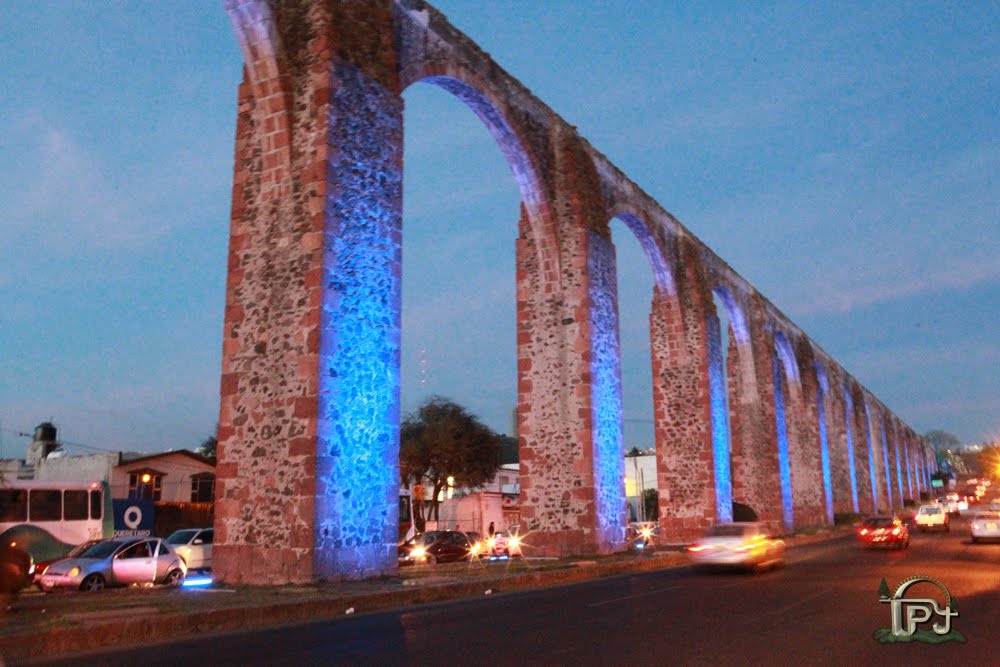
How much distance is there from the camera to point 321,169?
41.5ft

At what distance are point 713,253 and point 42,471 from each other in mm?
30528

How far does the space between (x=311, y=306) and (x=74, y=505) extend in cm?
1313

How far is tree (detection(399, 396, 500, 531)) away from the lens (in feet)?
142

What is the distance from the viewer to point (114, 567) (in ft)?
50.5

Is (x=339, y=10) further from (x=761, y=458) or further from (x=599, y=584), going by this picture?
(x=761, y=458)

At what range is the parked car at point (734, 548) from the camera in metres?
14.9

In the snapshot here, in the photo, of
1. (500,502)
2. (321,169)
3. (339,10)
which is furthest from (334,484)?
(500,502)

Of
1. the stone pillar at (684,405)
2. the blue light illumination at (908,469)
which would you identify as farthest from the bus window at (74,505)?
the blue light illumination at (908,469)

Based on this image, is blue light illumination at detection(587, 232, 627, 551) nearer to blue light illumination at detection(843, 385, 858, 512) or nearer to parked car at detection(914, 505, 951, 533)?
parked car at detection(914, 505, 951, 533)

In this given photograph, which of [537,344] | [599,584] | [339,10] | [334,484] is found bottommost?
[599,584]

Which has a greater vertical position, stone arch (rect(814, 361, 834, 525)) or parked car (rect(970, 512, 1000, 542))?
stone arch (rect(814, 361, 834, 525))

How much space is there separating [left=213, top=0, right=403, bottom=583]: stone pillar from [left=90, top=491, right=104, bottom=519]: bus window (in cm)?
1130

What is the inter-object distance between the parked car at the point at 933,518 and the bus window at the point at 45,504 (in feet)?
101

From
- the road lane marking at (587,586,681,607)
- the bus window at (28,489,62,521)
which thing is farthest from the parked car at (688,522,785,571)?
the bus window at (28,489,62,521)
